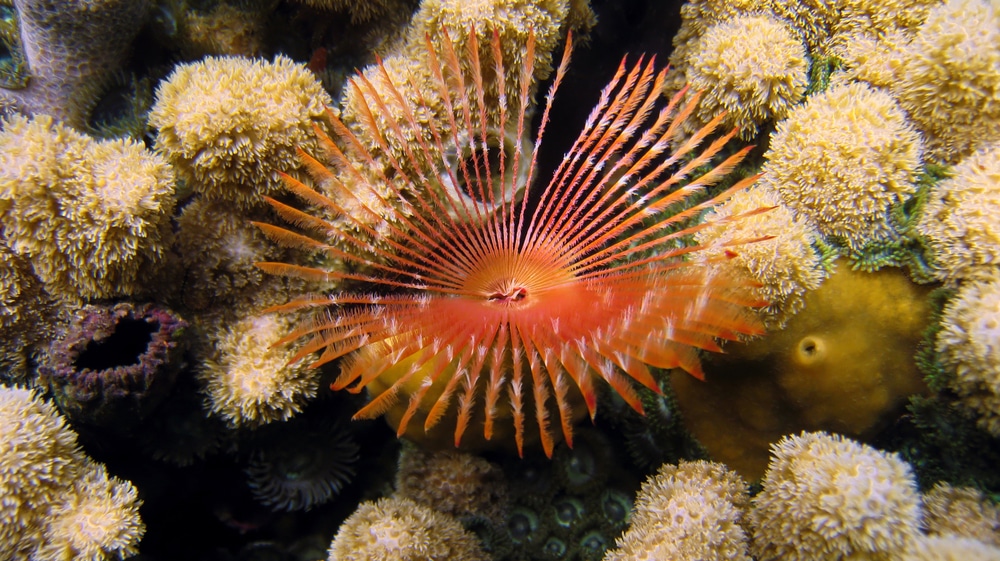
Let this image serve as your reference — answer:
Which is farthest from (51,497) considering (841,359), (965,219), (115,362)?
(965,219)

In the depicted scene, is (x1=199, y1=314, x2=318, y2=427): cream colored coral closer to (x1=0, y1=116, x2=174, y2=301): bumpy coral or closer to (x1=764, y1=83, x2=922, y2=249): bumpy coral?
(x1=0, y1=116, x2=174, y2=301): bumpy coral

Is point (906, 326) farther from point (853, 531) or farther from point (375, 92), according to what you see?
A: point (375, 92)

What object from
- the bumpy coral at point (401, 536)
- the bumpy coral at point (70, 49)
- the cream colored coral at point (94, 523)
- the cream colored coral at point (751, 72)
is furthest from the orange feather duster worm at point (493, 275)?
the bumpy coral at point (70, 49)

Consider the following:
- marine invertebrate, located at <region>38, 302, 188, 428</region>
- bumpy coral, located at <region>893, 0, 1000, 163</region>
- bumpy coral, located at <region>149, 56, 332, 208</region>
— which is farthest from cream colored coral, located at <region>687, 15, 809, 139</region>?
marine invertebrate, located at <region>38, 302, 188, 428</region>

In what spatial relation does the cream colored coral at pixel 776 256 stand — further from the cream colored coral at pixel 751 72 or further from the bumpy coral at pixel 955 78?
the bumpy coral at pixel 955 78

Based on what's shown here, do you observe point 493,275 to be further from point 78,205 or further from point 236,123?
point 78,205

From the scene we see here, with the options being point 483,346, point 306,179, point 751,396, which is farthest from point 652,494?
point 306,179
